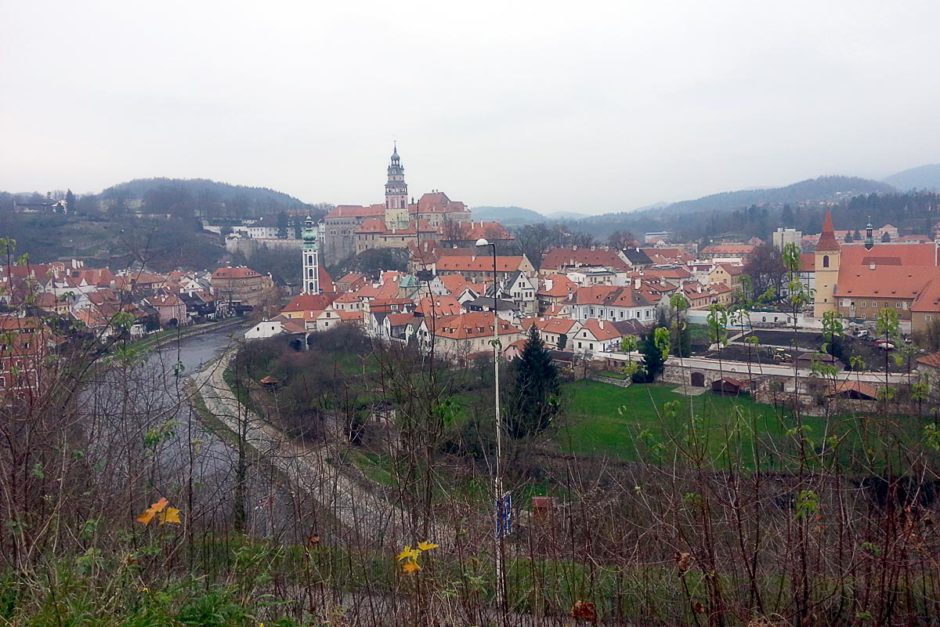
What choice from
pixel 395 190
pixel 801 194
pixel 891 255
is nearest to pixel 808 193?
pixel 801 194

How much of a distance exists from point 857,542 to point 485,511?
5.02ft

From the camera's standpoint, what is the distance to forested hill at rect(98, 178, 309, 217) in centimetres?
5084

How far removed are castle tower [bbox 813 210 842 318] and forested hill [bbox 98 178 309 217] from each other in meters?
38.7

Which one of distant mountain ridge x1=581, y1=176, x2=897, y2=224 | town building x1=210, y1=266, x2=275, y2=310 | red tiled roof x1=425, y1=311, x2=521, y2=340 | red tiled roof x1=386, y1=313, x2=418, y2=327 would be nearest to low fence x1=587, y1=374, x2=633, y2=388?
red tiled roof x1=425, y1=311, x2=521, y2=340

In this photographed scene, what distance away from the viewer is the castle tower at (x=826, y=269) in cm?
2206

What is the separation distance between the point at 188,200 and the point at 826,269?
146ft

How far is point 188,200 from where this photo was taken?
54.5m

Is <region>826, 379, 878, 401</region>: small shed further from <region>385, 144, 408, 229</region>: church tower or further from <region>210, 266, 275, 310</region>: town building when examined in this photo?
<region>385, 144, 408, 229</region>: church tower

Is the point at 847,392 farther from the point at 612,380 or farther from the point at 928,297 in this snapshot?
the point at 928,297

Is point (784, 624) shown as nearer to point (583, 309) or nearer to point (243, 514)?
point (243, 514)

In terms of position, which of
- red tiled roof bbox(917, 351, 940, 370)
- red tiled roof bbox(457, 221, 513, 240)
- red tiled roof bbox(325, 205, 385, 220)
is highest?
red tiled roof bbox(325, 205, 385, 220)

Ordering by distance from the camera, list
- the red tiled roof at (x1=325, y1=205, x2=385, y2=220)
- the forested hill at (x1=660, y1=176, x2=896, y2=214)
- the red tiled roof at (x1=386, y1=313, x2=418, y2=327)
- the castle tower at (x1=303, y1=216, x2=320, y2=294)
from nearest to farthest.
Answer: the red tiled roof at (x1=386, y1=313, x2=418, y2=327) < the castle tower at (x1=303, y1=216, x2=320, y2=294) < the red tiled roof at (x1=325, y1=205, x2=385, y2=220) < the forested hill at (x1=660, y1=176, x2=896, y2=214)

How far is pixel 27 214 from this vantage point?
36.9 metres

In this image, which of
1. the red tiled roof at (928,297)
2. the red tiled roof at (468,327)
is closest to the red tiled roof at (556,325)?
the red tiled roof at (468,327)
